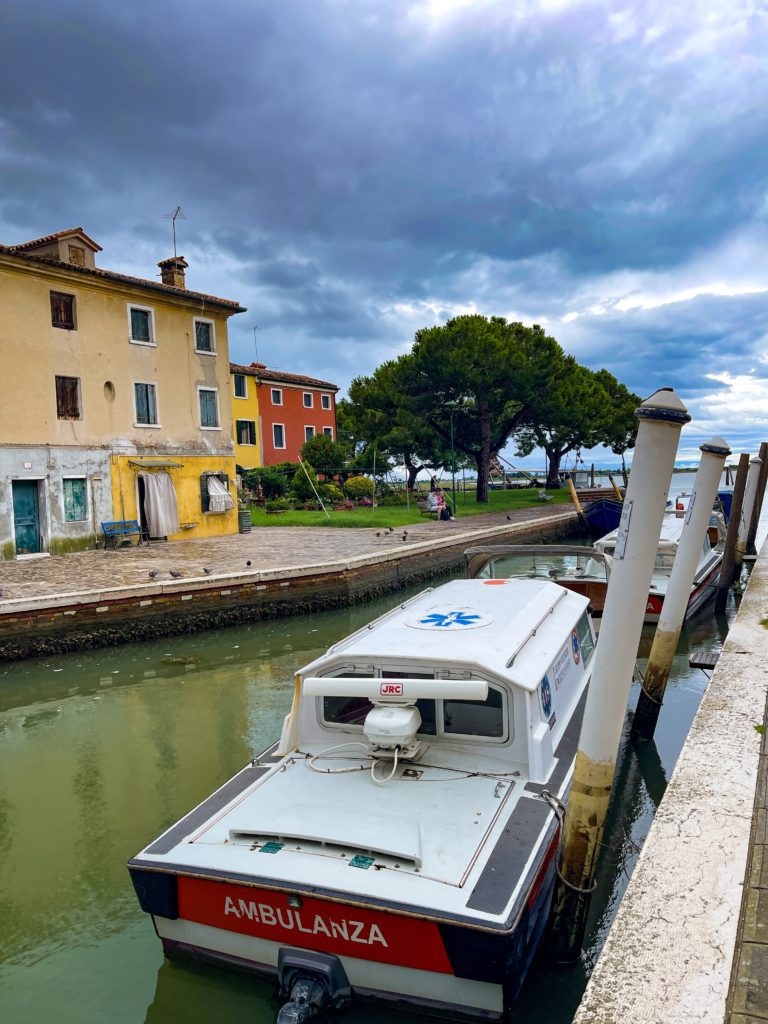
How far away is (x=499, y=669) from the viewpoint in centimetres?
467

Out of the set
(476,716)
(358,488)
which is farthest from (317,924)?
(358,488)

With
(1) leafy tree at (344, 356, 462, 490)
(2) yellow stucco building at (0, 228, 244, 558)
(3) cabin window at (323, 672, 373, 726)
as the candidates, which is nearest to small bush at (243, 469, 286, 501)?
(1) leafy tree at (344, 356, 462, 490)

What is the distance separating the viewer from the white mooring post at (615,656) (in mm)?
3861

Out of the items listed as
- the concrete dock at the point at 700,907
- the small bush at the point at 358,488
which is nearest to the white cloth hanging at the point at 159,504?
the small bush at the point at 358,488

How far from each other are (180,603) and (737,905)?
12385 mm

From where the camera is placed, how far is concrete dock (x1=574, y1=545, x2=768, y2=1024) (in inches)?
104

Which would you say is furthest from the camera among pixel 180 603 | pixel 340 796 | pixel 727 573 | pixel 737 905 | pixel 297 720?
pixel 727 573

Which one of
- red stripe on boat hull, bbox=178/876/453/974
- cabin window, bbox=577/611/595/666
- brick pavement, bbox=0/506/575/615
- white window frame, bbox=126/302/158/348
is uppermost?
white window frame, bbox=126/302/158/348

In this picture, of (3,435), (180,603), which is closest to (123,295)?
(3,435)

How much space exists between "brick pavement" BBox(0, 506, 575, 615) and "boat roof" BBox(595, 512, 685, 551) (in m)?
5.72

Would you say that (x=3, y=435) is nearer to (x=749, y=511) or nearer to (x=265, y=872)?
(x=265, y=872)

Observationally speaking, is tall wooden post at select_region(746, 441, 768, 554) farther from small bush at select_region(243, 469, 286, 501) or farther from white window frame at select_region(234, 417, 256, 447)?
white window frame at select_region(234, 417, 256, 447)

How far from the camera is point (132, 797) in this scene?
7.38 meters

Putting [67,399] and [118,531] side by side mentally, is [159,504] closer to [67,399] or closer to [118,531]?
[118,531]
